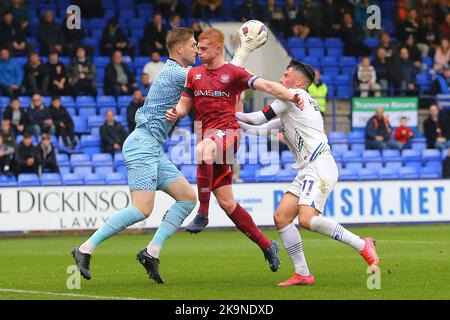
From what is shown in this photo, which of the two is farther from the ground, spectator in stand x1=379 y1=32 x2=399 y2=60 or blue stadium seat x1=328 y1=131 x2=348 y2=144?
spectator in stand x1=379 y1=32 x2=399 y2=60

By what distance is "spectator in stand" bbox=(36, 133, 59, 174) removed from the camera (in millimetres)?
21656

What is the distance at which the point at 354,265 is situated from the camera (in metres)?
12.7

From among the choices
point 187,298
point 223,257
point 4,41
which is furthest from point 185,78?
point 4,41

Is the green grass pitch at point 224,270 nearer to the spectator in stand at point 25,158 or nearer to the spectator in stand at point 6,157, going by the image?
the spectator in stand at point 6,157

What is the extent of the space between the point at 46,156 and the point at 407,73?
30.8ft

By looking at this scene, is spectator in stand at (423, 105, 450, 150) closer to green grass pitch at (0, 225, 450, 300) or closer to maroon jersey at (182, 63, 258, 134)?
green grass pitch at (0, 225, 450, 300)

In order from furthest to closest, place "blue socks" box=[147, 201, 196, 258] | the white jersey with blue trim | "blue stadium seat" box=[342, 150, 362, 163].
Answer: "blue stadium seat" box=[342, 150, 362, 163] → "blue socks" box=[147, 201, 196, 258] → the white jersey with blue trim

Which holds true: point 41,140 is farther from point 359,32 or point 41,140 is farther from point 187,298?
point 187,298

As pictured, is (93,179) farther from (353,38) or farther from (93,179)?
(353,38)

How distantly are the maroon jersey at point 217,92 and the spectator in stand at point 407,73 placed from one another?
15.7 meters

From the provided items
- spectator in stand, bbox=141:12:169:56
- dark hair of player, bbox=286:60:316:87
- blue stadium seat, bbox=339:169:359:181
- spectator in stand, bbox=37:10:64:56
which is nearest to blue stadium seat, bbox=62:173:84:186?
spectator in stand, bbox=37:10:64:56

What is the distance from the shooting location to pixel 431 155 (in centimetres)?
2475

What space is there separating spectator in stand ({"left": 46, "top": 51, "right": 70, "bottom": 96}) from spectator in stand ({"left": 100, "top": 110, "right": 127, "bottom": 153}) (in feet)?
5.98

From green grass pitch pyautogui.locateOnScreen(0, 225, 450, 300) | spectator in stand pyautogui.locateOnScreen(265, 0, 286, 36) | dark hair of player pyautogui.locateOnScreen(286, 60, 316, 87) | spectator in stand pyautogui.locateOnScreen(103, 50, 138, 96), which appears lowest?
green grass pitch pyautogui.locateOnScreen(0, 225, 450, 300)
